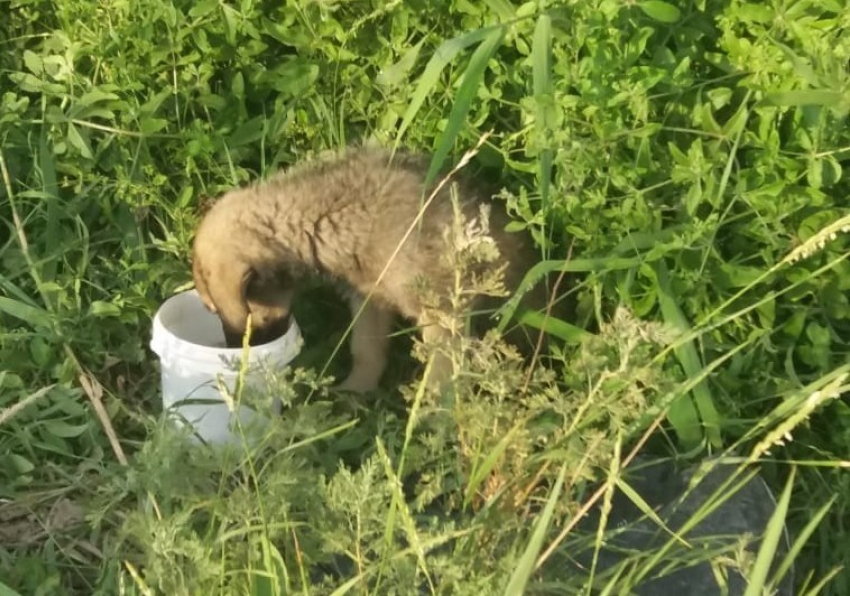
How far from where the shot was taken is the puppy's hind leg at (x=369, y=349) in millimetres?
2930

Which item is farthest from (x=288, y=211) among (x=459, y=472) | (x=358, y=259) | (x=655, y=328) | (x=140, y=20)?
(x=655, y=328)

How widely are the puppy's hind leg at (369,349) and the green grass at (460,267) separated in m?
0.08

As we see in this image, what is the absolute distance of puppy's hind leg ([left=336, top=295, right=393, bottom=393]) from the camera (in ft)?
9.61

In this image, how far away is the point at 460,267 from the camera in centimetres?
178

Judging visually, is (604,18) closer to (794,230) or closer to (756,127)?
(756,127)

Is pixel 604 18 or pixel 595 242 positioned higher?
pixel 604 18

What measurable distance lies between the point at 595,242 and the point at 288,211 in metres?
0.77

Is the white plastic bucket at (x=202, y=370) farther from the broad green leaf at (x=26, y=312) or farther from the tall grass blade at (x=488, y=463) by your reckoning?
the tall grass blade at (x=488, y=463)

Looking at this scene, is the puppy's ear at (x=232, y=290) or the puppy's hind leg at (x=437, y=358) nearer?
the puppy's hind leg at (x=437, y=358)

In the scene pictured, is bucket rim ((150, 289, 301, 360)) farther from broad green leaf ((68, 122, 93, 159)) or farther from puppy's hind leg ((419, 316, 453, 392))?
broad green leaf ((68, 122, 93, 159))

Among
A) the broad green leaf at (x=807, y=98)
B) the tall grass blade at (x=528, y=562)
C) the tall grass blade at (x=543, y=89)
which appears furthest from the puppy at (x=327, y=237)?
the tall grass blade at (x=528, y=562)

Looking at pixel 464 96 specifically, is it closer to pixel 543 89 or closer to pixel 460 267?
pixel 543 89

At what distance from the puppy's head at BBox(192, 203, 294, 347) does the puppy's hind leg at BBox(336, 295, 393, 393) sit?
250 mm

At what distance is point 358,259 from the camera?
2.75 meters
